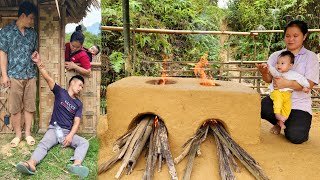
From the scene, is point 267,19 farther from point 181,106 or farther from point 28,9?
point 28,9

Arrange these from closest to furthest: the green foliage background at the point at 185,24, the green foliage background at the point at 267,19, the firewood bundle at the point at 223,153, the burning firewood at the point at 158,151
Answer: the burning firewood at the point at 158,151
the firewood bundle at the point at 223,153
the green foliage background at the point at 185,24
the green foliage background at the point at 267,19

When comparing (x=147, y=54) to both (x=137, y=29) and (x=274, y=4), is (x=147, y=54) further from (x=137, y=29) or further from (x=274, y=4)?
(x=274, y=4)

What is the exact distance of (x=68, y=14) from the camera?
2.04m

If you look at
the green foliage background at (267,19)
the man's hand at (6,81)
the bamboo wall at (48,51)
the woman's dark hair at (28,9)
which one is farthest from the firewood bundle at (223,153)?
the green foliage background at (267,19)

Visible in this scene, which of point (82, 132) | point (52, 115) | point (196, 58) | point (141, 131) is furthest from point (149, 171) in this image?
point (196, 58)

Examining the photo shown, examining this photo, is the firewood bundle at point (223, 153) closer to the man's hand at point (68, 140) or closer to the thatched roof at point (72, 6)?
the man's hand at point (68, 140)

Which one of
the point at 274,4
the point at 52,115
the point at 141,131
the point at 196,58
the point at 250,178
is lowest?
the point at 250,178

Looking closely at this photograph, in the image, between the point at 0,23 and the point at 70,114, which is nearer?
the point at 0,23

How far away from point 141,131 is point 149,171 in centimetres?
44

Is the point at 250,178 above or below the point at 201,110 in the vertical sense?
below

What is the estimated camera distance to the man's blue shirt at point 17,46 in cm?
200

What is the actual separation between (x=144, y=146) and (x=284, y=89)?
1.41m

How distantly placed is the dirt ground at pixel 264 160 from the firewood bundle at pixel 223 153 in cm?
6

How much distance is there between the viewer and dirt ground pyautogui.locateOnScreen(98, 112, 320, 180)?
2.81m
